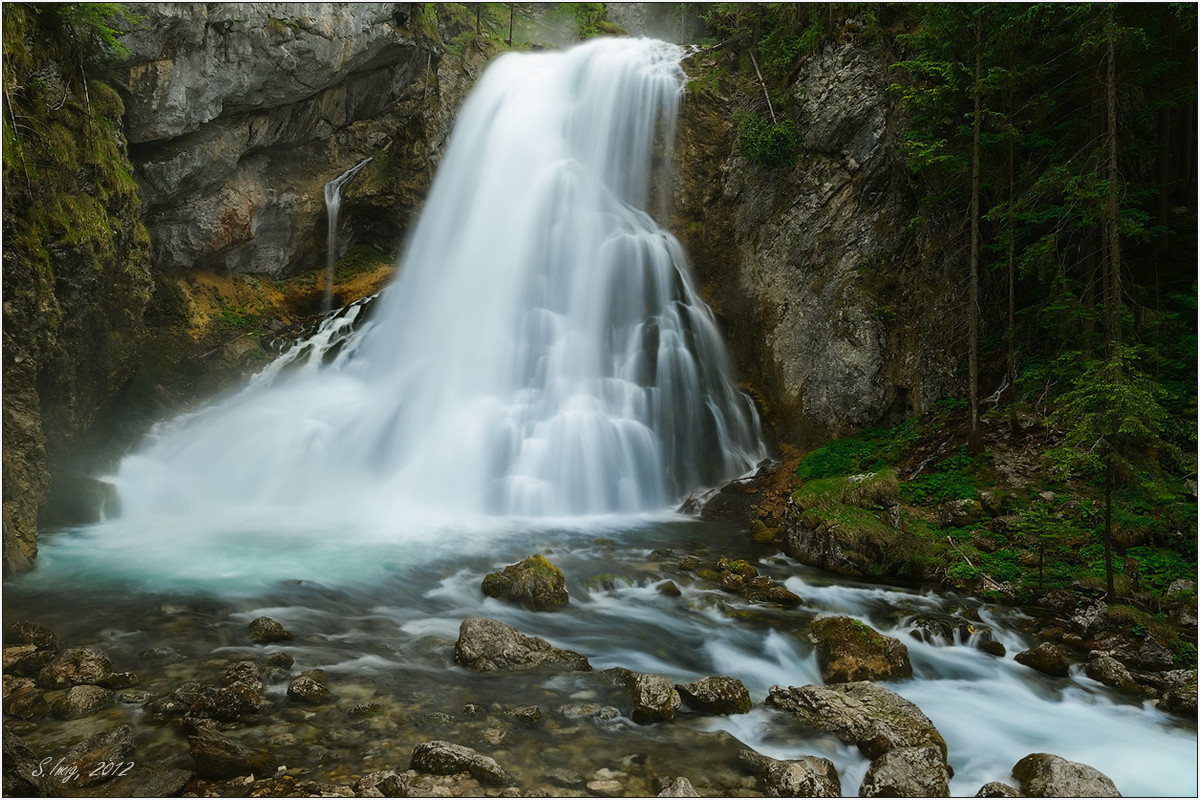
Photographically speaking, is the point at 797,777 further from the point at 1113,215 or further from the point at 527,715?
the point at 1113,215

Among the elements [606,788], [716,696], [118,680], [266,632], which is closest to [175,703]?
[118,680]

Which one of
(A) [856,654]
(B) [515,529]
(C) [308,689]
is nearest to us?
(C) [308,689]

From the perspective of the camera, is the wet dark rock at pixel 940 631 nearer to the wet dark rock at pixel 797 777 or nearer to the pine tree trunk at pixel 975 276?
the wet dark rock at pixel 797 777

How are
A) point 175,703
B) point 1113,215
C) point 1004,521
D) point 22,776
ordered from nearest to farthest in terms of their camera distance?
point 22,776, point 175,703, point 1113,215, point 1004,521

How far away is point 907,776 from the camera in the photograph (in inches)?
184

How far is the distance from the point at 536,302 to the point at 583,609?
11131mm

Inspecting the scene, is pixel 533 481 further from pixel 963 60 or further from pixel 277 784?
pixel 963 60

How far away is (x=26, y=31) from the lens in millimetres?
9664

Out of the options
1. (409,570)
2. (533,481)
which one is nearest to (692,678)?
(409,570)

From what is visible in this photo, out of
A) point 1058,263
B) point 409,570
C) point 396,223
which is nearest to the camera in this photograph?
point 409,570

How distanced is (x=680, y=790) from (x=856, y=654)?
312cm

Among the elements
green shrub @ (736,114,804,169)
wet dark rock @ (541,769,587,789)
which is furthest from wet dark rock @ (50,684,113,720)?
green shrub @ (736,114,804,169)

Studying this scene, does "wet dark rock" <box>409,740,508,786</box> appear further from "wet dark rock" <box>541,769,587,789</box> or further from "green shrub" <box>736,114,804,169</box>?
"green shrub" <box>736,114,804,169</box>

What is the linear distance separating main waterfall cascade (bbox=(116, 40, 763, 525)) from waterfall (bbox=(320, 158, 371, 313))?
6.70 ft
